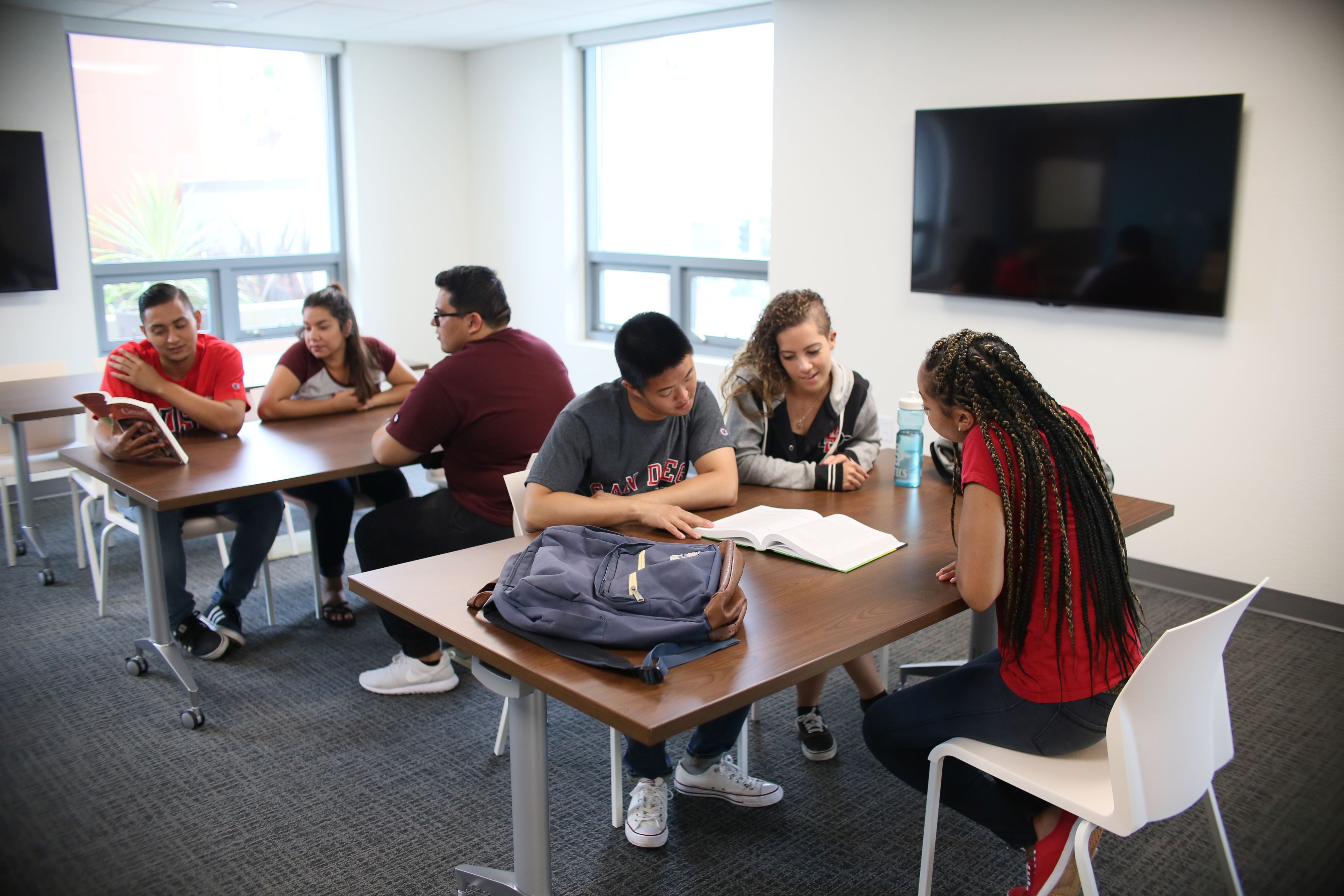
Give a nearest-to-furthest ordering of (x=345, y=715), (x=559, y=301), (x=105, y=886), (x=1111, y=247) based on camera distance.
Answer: (x=105, y=886) → (x=345, y=715) → (x=1111, y=247) → (x=559, y=301)

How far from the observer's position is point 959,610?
1.86 m

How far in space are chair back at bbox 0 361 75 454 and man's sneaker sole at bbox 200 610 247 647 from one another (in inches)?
48.0

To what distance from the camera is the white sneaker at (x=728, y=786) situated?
2.39 m

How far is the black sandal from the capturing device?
354cm

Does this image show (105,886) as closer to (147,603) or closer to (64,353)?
(147,603)

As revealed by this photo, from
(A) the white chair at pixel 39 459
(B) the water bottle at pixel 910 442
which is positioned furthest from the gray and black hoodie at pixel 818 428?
(A) the white chair at pixel 39 459

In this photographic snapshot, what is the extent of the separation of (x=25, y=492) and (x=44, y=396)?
0.40 meters

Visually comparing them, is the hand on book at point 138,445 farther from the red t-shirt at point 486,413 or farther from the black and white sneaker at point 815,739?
the black and white sneaker at point 815,739

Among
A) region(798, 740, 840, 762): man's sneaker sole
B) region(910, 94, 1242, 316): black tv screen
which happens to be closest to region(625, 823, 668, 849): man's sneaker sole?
region(798, 740, 840, 762): man's sneaker sole

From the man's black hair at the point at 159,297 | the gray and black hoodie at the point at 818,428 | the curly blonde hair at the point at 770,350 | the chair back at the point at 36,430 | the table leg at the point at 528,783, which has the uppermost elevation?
the man's black hair at the point at 159,297

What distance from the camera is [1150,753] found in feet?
5.20

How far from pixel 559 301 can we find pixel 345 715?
406cm

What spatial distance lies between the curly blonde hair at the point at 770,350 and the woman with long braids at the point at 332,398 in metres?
1.55

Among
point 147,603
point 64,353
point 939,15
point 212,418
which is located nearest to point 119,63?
point 64,353
